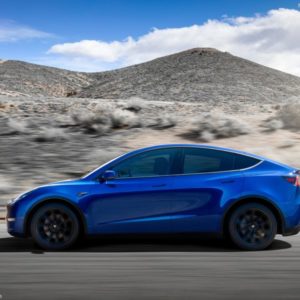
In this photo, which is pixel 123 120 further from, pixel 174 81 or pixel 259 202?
pixel 174 81

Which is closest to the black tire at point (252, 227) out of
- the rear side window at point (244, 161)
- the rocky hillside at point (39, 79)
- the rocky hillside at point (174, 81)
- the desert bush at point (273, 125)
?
the rear side window at point (244, 161)

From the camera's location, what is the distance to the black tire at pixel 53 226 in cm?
910

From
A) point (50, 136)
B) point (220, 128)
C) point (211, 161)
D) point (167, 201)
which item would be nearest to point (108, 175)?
point (167, 201)

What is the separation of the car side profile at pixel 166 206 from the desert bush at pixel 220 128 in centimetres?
1404

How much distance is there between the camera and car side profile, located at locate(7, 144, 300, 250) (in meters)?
9.05

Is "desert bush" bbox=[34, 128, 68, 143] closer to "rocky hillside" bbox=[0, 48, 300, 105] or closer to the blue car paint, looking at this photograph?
the blue car paint

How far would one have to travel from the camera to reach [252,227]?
9.10 metres

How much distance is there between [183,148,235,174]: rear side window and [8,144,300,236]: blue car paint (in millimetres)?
180

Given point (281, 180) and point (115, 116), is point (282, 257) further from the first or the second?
point (115, 116)

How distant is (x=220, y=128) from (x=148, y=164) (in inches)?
581

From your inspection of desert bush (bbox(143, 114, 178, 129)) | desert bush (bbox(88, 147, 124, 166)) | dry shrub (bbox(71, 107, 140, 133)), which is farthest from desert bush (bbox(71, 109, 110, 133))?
desert bush (bbox(88, 147, 124, 166))

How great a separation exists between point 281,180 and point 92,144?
44.3ft

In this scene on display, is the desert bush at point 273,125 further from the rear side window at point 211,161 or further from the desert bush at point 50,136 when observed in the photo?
the rear side window at point 211,161

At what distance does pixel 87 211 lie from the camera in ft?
29.8
